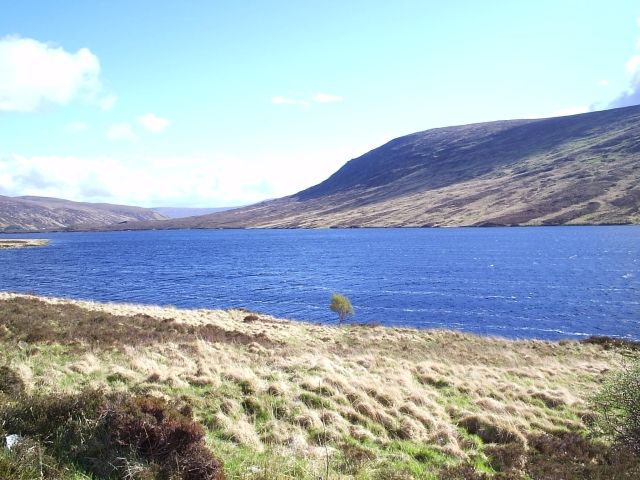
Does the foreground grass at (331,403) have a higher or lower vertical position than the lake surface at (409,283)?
higher

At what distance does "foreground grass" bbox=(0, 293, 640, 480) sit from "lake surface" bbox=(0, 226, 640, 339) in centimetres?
3338

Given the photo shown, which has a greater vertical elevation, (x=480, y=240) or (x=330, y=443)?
(x=330, y=443)

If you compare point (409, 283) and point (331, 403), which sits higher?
point (331, 403)

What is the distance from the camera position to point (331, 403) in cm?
1388

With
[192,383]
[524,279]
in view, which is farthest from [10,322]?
[524,279]

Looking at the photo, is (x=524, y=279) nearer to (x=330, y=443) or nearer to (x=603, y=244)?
(x=603, y=244)

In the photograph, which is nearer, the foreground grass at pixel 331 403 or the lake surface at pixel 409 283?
the foreground grass at pixel 331 403

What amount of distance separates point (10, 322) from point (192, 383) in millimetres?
14994

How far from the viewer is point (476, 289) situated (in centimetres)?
7575

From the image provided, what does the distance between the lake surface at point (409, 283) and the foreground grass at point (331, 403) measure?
3338 cm

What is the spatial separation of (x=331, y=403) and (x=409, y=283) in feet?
233

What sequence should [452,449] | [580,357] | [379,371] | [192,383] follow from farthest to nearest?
[580,357]
[379,371]
[192,383]
[452,449]

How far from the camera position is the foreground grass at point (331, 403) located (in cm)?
1055

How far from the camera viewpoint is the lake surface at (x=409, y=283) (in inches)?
2261
